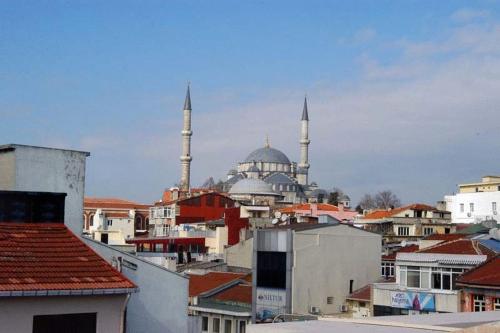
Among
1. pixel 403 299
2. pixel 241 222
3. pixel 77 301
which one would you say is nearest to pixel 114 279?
pixel 77 301

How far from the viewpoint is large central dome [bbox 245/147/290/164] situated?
129 m

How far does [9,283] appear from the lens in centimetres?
941

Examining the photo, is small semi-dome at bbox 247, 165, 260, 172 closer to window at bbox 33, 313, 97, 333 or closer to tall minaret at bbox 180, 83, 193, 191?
tall minaret at bbox 180, 83, 193, 191

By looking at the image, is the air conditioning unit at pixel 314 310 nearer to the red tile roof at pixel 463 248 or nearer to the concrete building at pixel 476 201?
the red tile roof at pixel 463 248

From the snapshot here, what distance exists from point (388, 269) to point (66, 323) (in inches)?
967

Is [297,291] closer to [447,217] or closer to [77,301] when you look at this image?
[77,301]

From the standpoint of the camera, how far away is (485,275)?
2255 centimetres

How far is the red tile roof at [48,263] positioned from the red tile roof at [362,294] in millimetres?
19247

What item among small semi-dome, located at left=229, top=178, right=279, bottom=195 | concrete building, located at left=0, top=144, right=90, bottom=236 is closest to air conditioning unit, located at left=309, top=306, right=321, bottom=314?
concrete building, located at left=0, top=144, right=90, bottom=236

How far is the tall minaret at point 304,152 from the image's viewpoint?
126 m

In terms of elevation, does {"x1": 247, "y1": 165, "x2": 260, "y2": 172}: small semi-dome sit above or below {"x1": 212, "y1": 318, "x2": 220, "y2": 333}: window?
above

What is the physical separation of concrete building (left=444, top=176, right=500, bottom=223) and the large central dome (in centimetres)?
6706

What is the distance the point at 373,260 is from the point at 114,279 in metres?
23.0

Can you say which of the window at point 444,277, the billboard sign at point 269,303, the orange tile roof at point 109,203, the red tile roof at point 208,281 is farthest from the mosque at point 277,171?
the window at point 444,277
